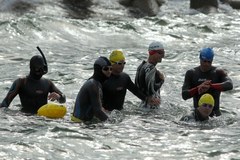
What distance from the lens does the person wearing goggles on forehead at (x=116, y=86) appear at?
13.1m

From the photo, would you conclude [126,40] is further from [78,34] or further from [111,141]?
[111,141]

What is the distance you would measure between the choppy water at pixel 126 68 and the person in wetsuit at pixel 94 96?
0.90 feet

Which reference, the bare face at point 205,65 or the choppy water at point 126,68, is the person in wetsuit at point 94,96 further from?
the bare face at point 205,65

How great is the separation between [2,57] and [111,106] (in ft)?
29.7

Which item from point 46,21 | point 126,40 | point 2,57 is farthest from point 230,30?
point 2,57

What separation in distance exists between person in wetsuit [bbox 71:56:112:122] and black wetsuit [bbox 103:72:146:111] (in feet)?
2.95

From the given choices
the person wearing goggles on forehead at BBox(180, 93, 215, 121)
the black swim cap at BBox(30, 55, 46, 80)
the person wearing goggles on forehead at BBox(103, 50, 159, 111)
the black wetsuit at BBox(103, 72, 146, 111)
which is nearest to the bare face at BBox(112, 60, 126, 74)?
the person wearing goggles on forehead at BBox(103, 50, 159, 111)

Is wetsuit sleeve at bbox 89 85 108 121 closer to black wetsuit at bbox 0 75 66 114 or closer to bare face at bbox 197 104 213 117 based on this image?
black wetsuit at bbox 0 75 66 114

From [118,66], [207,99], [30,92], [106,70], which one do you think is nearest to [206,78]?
[207,99]

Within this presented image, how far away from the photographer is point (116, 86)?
13328mm

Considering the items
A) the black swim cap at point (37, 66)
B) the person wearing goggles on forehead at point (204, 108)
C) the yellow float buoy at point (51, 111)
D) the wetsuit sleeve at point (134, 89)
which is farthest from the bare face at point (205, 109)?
the black swim cap at point (37, 66)

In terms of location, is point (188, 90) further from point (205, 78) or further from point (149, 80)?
point (149, 80)

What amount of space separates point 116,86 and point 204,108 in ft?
6.80

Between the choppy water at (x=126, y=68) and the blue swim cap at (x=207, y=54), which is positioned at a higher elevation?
the blue swim cap at (x=207, y=54)
